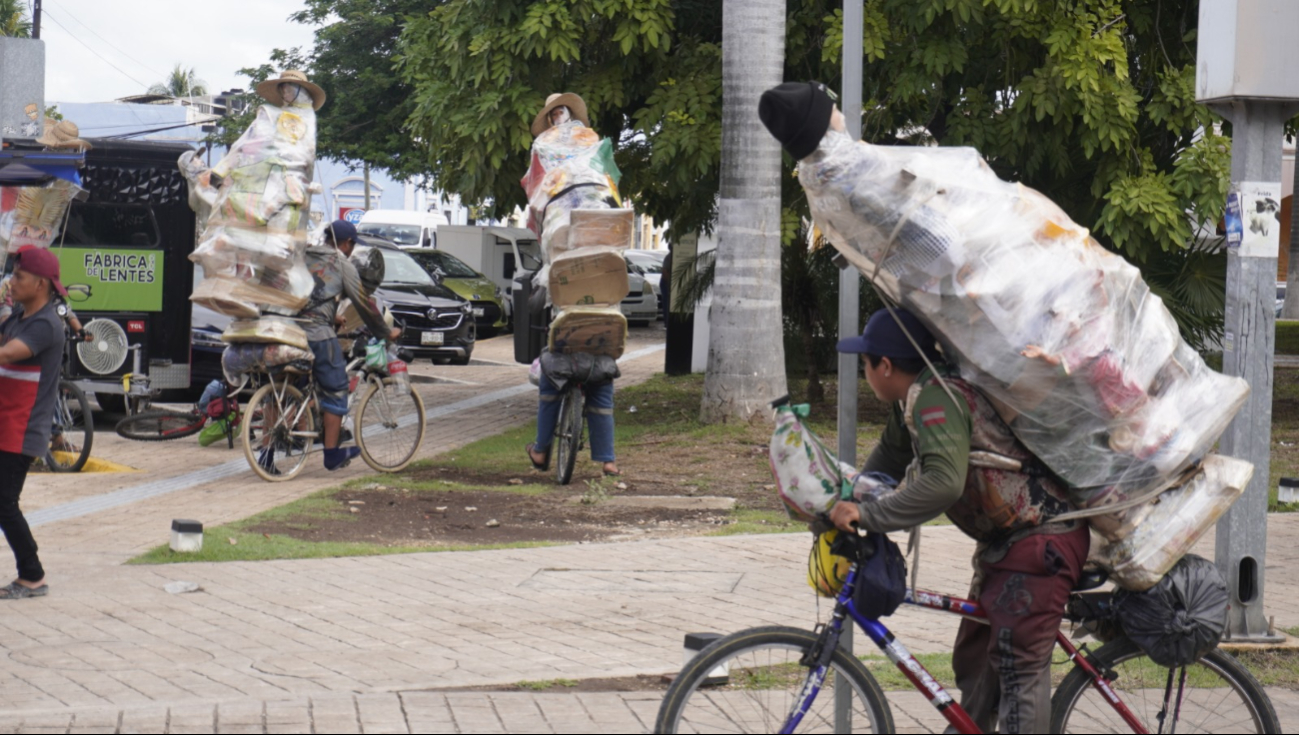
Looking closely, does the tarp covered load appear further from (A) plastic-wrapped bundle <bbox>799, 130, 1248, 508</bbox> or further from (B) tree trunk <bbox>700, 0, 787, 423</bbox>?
(A) plastic-wrapped bundle <bbox>799, 130, 1248, 508</bbox>

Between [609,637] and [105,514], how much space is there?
4692 millimetres

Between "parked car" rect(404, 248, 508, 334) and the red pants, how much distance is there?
22.5m

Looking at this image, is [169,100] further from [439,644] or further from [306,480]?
[439,644]

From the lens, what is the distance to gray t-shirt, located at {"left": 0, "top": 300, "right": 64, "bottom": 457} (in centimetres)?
720

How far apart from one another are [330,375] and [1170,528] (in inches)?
316

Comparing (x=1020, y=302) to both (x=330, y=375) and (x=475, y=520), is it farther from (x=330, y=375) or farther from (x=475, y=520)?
(x=330, y=375)

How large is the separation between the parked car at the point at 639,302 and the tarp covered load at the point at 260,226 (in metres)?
21.4

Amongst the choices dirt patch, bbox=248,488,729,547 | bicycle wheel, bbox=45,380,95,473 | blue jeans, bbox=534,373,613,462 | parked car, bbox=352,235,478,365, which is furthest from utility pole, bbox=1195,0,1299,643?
parked car, bbox=352,235,478,365

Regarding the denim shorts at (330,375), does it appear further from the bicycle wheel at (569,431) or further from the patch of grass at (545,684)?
the patch of grass at (545,684)

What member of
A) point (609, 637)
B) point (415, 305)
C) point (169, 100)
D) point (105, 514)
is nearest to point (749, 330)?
point (105, 514)

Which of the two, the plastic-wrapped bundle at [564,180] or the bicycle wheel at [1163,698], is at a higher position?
the plastic-wrapped bundle at [564,180]

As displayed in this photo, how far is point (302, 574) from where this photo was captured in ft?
25.8

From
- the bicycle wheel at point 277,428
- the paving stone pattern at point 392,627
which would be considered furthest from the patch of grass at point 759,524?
the bicycle wheel at point 277,428

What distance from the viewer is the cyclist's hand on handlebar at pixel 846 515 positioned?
4.12 meters
